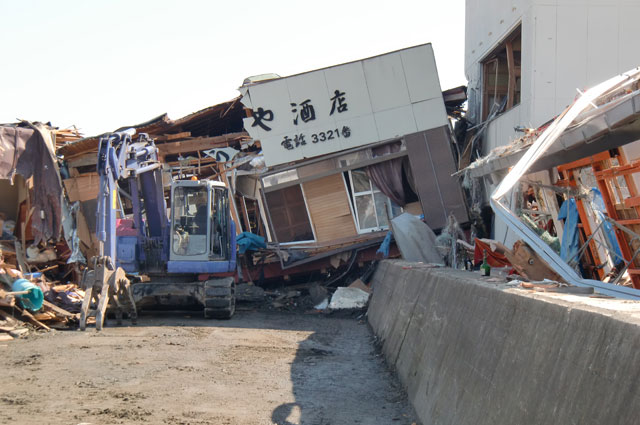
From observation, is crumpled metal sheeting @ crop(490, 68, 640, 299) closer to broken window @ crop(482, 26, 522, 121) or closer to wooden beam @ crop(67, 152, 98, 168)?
broken window @ crop(482, 26, 522, 121)

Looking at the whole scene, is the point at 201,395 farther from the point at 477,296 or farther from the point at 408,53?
the point at 408,53

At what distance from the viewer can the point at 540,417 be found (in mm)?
3719

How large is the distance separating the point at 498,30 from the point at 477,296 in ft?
48.1

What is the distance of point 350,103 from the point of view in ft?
72.8

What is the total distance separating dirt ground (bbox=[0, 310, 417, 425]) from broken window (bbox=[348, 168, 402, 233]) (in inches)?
340

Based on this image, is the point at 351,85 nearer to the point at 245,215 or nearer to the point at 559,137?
the point at 245,215

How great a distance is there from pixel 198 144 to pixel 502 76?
10.2 meters

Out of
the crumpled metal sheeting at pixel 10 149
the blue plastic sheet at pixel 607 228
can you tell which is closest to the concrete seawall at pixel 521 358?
the blue plastic sheet at pixel 607 228

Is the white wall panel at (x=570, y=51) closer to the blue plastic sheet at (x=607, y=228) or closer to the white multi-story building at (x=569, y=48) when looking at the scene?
the white multi-story building at (x=569, y=48)

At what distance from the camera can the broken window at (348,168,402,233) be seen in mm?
22422

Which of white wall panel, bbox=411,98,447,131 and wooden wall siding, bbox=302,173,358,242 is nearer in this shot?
white wall panel, bbox=411,98,447,131

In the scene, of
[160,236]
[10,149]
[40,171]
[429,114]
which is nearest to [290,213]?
[429,114]

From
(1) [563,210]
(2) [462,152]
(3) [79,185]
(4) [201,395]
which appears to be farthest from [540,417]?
(3) [79,185]

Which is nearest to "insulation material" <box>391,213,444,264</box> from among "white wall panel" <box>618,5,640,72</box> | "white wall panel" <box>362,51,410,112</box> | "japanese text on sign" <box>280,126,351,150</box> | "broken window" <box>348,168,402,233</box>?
"broken window" <box>348,168,402,233</box>
